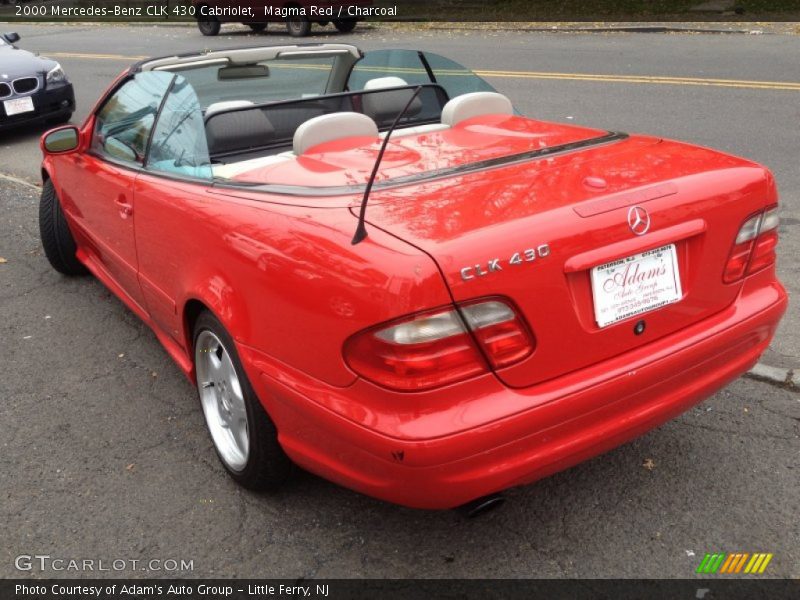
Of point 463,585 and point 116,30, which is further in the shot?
point 116,30

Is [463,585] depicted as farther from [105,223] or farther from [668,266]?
[105,223]

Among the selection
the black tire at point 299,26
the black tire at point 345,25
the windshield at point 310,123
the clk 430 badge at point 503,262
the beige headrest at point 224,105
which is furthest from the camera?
the black tire at point 345,25

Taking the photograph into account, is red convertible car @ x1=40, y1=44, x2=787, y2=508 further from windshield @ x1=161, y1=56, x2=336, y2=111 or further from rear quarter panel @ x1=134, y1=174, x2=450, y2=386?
windshield @ x1=161, y1=56, x2=336, y2=111

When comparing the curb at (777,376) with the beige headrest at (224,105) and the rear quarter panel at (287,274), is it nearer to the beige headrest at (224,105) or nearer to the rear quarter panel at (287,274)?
the rear quarter panel at (287,274)

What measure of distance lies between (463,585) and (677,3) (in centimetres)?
1876

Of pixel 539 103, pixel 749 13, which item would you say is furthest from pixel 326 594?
pixel 749 13

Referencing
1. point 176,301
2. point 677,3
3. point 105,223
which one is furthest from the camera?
point 677,3

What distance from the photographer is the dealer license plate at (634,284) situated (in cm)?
237

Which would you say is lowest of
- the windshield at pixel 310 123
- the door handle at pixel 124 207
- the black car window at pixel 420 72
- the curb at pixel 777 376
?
the curb at pixel 777 376

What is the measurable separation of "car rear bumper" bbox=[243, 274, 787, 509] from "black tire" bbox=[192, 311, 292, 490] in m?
0.13

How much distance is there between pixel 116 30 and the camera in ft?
80.2

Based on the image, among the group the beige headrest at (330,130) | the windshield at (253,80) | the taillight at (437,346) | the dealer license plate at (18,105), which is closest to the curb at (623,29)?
the dealer license plate at (18,105)

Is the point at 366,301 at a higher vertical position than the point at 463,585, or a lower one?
higher

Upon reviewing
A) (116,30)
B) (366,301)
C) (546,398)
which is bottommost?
(116,30)
